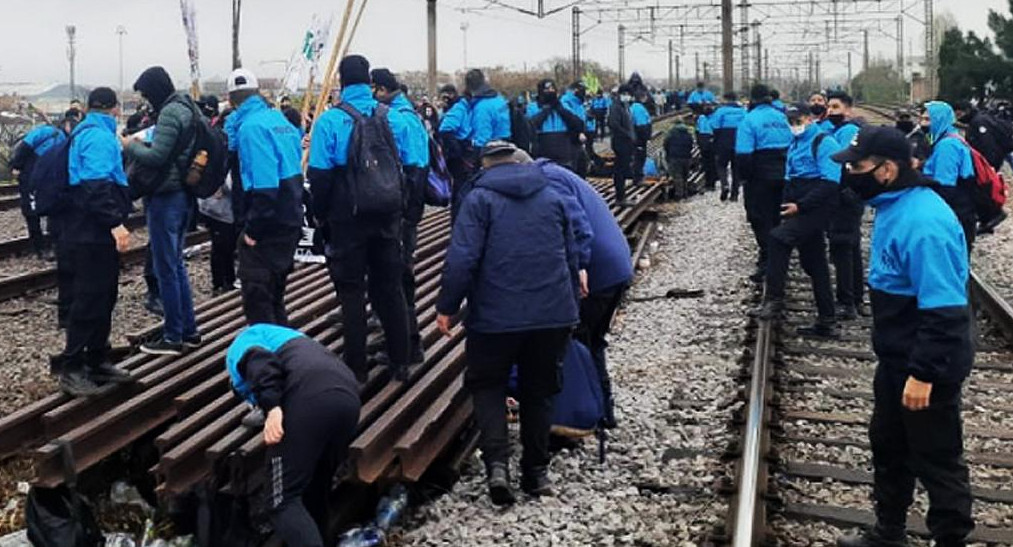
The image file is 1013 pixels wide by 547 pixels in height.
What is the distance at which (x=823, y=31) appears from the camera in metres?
53.9

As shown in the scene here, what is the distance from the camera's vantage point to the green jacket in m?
6.29

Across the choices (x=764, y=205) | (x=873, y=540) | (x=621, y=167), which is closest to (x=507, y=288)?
(x=873, y=540)

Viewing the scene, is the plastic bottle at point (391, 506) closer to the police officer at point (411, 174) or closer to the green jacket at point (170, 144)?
the police officer at point (411, 174)

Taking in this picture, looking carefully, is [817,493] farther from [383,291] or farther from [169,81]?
[169,81]

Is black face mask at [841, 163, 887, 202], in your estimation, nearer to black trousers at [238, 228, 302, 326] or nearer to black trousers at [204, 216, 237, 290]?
black trousers at [238, 228, 302, 326]

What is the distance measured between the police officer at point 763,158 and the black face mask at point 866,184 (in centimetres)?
510

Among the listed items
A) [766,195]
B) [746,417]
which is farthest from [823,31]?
[746,417]

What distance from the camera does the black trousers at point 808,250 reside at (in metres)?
8.30

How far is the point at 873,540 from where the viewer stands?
14.7ft

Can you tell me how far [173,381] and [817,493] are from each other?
3.79m

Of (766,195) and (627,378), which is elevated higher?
(766,195)

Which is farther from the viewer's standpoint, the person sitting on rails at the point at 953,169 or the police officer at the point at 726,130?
the police officer at the point at 726,130

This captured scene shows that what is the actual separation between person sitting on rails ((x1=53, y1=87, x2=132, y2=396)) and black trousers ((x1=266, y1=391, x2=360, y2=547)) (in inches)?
88.8

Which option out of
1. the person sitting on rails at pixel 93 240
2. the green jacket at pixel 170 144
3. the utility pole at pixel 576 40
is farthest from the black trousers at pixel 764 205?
the utility pole at pixel 576 40
